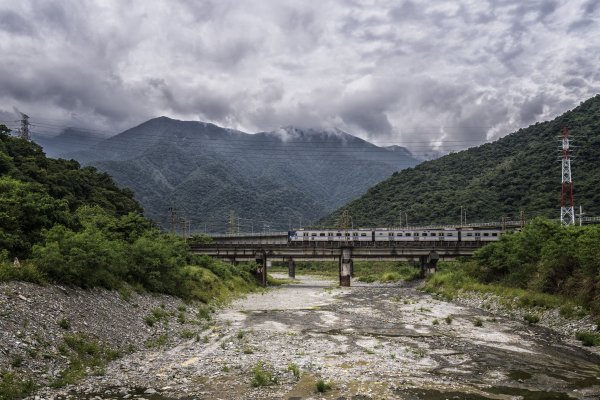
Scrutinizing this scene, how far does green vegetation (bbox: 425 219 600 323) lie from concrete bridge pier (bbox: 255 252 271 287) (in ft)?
105

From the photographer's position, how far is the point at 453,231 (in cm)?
8962

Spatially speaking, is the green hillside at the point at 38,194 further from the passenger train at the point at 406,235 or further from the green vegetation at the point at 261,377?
the passenger train at the point at 406,235

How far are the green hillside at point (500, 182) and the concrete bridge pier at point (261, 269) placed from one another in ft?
205

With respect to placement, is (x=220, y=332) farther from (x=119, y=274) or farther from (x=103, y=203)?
(x=103, y=203)

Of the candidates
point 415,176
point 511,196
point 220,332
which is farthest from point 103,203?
point 415,176

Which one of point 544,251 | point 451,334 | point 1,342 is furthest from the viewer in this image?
point 544,251

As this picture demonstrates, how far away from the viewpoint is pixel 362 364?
806 inches

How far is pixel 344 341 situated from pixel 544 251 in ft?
76.3

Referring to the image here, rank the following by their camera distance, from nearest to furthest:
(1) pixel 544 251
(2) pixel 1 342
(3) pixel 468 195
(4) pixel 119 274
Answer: (2) pixel 1 342, (4) pixel 119 274, (1) pixel 544 251, (3) pixel 468 195

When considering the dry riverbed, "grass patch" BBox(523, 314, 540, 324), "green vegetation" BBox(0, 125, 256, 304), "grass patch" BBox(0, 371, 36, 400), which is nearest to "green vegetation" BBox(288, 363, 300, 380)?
the dry riverbed

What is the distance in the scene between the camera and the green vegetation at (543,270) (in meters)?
30.4

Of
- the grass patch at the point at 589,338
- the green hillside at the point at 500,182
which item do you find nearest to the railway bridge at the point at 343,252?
the green hillside at the point at 500,182

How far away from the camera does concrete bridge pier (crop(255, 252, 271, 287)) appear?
3007 inches

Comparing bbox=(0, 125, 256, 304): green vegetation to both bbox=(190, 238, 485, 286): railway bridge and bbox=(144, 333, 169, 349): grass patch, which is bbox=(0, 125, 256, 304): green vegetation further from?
bbox=(190, 238, 485, 286): railway bridge
